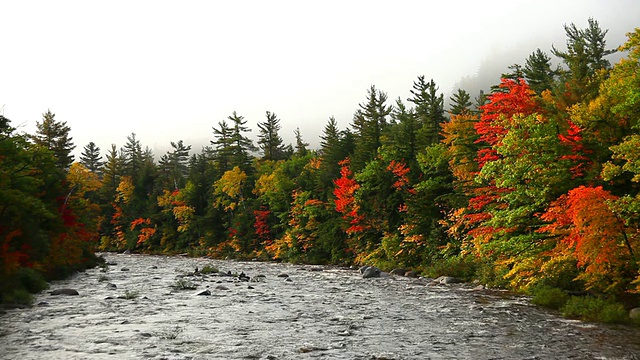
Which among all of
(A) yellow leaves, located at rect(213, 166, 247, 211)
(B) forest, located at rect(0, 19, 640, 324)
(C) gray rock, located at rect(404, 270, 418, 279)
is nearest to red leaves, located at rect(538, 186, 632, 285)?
(B) forest, located at rect(0, 19, 640, 324)

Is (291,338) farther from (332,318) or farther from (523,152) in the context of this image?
(523,152)

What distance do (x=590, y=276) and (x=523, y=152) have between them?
5.72 metres

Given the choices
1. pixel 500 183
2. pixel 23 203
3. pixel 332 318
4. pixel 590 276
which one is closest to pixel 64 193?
pixel 23 203

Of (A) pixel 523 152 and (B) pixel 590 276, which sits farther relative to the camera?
(A) pixel 523 152

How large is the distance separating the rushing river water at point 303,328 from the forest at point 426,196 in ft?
9.82

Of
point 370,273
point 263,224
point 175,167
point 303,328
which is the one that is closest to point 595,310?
point 303,328

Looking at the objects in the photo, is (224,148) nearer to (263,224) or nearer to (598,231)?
(263,224)

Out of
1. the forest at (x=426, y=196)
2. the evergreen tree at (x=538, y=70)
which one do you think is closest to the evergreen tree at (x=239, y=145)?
the forest at (x=426, y=196)

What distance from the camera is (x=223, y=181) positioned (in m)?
75.9

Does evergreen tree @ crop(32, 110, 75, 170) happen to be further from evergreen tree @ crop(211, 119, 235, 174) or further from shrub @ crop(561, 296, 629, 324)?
shrub @ crop(561, 296, 629, 324)

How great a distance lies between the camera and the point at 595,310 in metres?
16.4

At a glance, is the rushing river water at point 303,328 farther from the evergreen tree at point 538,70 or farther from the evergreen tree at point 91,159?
the evergreen tree at point 91,159

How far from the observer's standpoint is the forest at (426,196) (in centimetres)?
1764

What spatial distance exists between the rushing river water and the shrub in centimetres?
71
